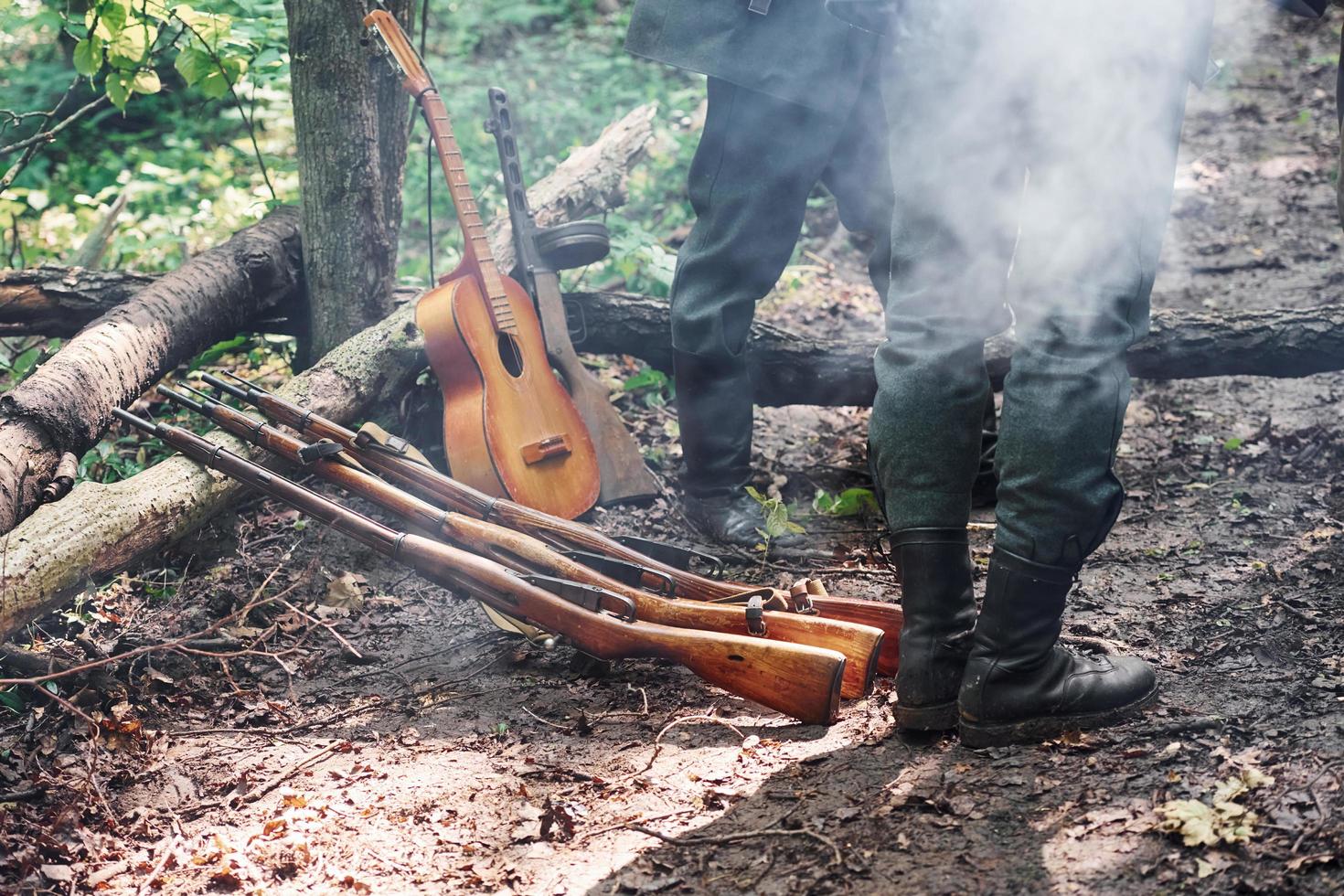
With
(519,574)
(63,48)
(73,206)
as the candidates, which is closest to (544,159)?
(73,206)

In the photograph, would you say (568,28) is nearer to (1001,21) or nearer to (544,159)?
(544,159)

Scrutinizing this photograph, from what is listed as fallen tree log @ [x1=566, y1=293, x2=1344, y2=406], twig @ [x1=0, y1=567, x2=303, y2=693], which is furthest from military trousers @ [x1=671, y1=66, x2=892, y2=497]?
twig @ [x1=0, y1=567, x2=303, y2=693]

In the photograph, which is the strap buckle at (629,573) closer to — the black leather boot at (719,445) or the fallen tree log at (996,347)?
the black leather boot at (719,445)

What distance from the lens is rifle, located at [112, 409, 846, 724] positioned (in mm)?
2336

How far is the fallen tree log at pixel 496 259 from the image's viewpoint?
12.9ft

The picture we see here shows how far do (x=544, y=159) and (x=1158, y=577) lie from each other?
17.0ft

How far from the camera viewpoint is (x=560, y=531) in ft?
9.56

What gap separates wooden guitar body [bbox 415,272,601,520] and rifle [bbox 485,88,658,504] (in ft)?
0.41

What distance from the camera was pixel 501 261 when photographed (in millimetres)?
4211

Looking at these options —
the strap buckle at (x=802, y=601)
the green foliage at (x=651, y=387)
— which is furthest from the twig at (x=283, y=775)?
the green foliage at (x=651, y=387)

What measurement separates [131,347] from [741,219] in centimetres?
203

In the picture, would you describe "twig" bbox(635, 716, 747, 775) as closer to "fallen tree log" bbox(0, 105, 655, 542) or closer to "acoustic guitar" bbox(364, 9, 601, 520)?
"acoustic guitar" bbox(364, 9, 601, 520)

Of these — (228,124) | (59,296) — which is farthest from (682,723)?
(228,124)

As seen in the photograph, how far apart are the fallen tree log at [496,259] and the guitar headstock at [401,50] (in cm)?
66
